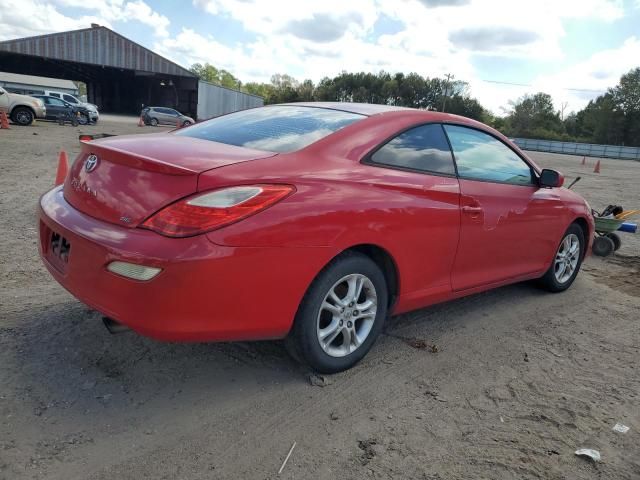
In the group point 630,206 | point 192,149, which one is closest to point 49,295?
point 192,149

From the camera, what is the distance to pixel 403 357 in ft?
10.7

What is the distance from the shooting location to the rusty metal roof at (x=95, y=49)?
40.3m

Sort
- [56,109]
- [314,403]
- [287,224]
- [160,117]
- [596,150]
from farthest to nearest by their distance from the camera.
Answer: [596,150] < [160,117] < [56,109] < [314,403] < [287,224]

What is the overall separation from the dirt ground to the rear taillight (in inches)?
36.8

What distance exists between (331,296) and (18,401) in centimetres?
162

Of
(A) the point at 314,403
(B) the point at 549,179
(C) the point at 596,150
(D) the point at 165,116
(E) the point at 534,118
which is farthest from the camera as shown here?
(E) the point at 534,118

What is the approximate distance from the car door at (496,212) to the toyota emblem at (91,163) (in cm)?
225

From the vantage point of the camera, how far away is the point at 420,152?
10.8ft

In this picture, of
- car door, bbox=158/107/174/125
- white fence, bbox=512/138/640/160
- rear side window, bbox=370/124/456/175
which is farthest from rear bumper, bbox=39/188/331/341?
white fence, bbox=512/138/640/160

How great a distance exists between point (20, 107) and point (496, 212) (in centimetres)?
2277

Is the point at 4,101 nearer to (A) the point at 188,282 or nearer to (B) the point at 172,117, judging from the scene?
(B) the point at 172,117

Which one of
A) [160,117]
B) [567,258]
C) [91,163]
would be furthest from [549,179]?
[160,117]

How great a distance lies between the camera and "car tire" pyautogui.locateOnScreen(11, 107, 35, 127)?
21200 millimetres

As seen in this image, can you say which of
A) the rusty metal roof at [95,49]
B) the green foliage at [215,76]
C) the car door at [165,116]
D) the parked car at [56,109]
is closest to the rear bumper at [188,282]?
the parked car at [56,109]
